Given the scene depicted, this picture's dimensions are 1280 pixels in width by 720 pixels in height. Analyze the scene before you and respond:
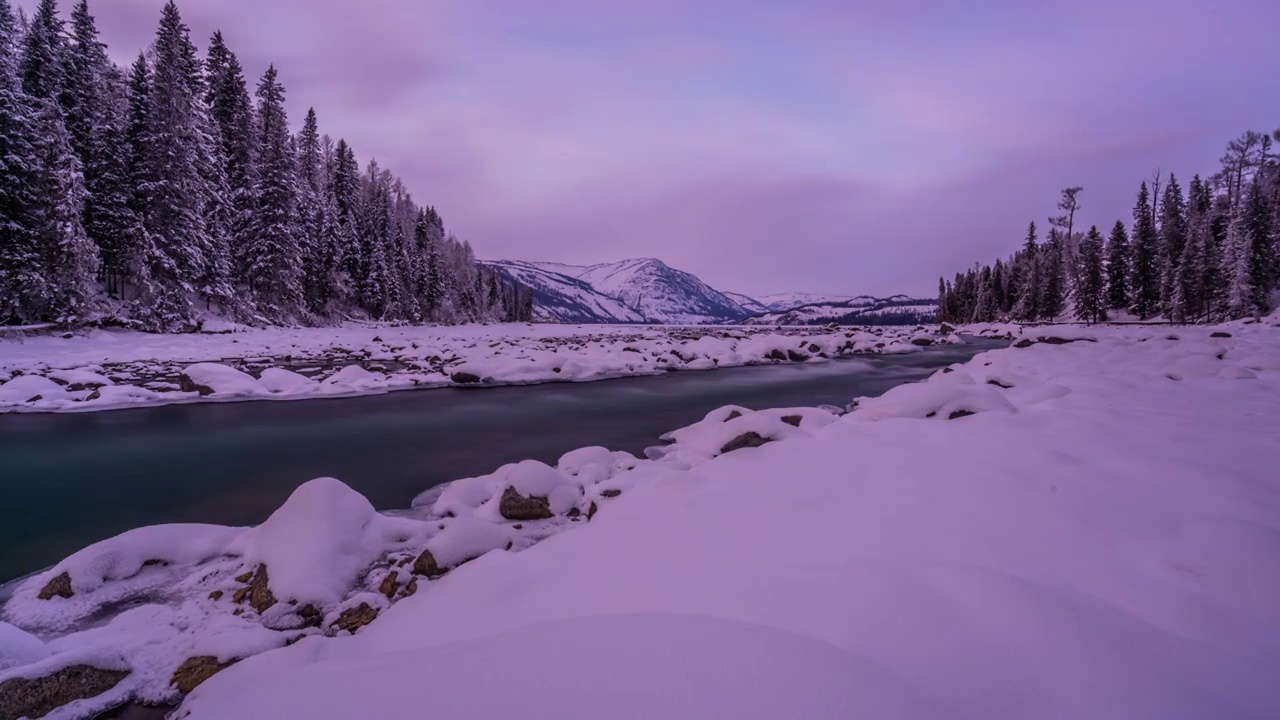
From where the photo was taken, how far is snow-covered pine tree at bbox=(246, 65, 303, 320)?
1164 inches

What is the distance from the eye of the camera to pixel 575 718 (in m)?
1.57

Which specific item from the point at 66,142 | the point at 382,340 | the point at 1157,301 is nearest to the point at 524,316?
the point at 382,340

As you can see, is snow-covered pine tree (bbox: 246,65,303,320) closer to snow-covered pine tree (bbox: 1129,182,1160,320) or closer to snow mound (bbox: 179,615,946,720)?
snow mound (bbox: 179,615,946,720)

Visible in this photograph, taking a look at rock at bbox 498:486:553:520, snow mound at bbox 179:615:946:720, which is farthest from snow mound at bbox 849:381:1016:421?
snow mound at bbox 179:615:946:720

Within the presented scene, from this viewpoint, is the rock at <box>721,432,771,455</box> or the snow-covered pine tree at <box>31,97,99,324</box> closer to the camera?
the rock at <box>721,432,771,455</box>

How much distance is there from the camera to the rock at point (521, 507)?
481cm

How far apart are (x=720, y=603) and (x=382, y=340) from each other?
3052 cm

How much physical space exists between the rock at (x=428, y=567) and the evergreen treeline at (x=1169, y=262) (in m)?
51.4

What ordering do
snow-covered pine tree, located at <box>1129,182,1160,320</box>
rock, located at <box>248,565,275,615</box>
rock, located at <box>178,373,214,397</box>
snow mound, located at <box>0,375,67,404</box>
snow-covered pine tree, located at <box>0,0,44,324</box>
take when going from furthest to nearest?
snow-covered pine tree, located at <box>1129,182,1160,320</box> → snow-covered pine tree, located at <box>0,0,44,324</box> → rock, located at <box>178,373,214,397</box> → snow mound, located at <box>0,375,67,404</box> → rock, located at <box>248,565,275,615</box>

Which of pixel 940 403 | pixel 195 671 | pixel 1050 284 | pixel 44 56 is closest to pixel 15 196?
pixel 44 56

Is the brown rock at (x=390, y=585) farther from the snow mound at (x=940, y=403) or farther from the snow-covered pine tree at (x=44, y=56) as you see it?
the snow-covered pine tree at (x=44, y=56)

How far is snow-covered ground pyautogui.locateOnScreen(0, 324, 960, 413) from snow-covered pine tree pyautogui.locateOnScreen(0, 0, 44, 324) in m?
2.04

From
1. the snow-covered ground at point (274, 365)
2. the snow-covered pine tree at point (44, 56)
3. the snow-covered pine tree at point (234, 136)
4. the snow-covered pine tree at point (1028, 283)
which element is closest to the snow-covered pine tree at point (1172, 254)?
the snow-covered pine tree at point (1028, 283)

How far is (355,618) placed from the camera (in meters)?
3.14
